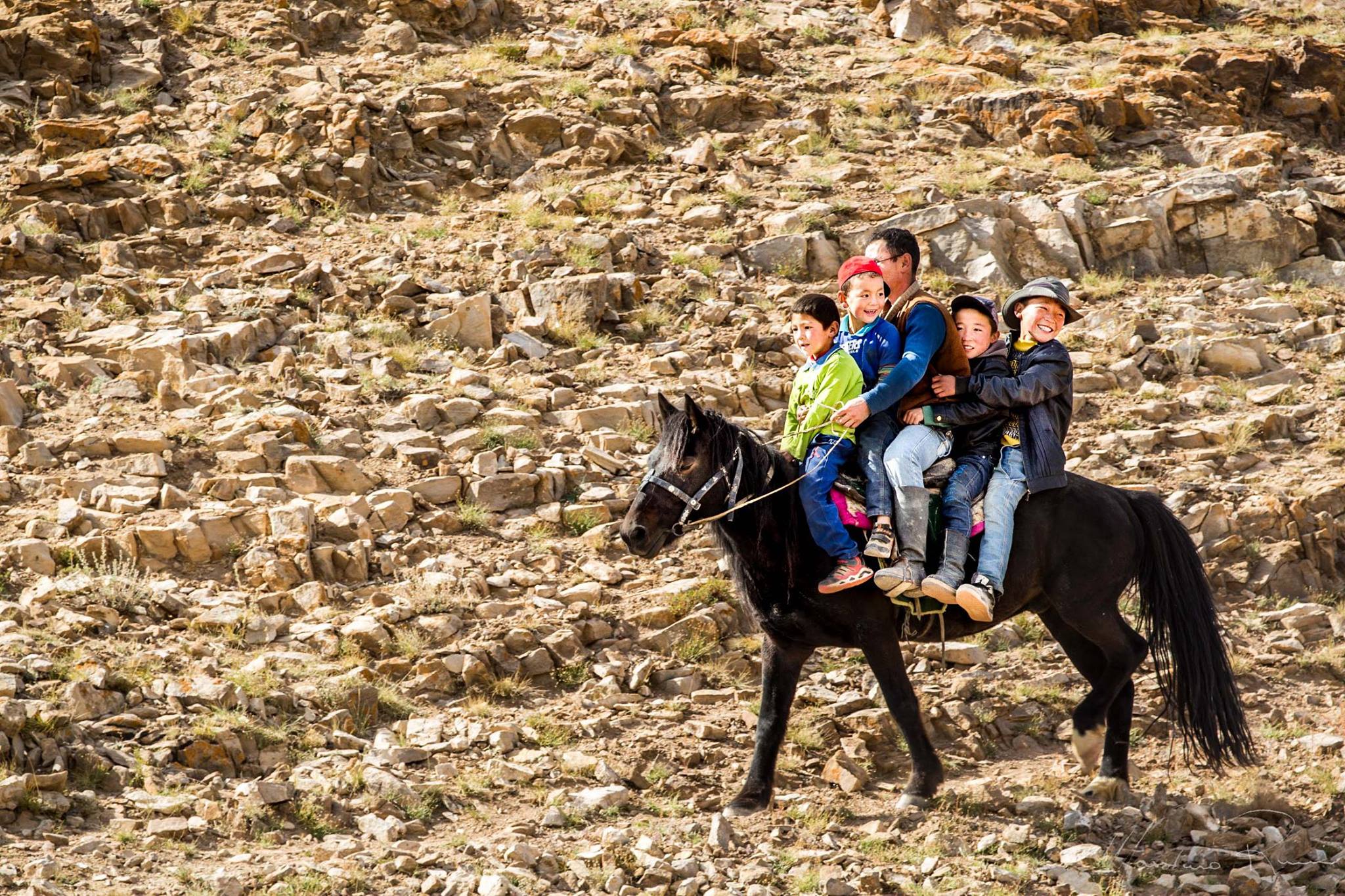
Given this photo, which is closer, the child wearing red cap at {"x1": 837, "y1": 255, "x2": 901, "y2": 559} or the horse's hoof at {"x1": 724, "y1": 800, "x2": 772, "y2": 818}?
the child wearing red cap at {"x1": 837, "y1": 255, "x2": 901, "y2": 559}

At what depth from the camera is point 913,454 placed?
7.37m

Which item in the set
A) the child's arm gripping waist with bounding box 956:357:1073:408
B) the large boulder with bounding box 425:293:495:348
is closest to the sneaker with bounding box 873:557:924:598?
the child's arm gripping waist with bounding box 956:357:1073:408

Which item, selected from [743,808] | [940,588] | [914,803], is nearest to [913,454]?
[940,588]

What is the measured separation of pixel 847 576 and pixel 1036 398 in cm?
169

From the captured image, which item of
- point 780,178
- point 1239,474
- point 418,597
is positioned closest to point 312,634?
point 418,597

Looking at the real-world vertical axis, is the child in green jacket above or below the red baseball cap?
below

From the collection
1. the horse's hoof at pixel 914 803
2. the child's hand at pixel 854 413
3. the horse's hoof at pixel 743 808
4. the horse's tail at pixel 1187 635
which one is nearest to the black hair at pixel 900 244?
→ the child's hand at pixel 854 413

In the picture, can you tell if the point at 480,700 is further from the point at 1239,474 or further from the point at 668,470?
the point at 1239,474

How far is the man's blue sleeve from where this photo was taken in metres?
7.25

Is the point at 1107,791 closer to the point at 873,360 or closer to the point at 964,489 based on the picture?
the point at 964,489

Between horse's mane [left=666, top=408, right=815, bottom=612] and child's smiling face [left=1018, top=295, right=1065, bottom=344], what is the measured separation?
1.81m

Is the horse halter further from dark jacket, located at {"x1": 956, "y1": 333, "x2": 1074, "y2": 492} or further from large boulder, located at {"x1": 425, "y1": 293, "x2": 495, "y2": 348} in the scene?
large boulder, located at {"x1": 425, "y1": 293, "x2": 495, "y2": 348}

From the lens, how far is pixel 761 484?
289 inches

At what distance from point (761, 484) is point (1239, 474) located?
21.9ft
